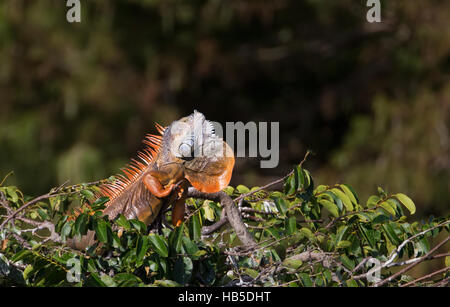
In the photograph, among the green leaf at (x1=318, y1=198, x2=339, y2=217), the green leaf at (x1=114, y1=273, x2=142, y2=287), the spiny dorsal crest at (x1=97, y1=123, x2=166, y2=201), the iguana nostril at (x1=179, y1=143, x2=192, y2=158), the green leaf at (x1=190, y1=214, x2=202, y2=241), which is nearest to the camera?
the green leaf at (x1=114, y1=273, x2=142, y2=287)

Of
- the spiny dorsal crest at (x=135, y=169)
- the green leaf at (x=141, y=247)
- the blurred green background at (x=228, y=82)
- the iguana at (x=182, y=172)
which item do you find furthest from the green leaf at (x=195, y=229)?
the blurred green background at (x=228, y=82)

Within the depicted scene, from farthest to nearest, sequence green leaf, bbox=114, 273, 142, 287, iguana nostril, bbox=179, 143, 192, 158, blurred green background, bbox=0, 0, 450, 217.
Result: blurred green background, bbox=0, 0, 450, 217 < iguana nostril, bbox=179, 143, 192, 158 < green leaf, bbox=114, 273, 142, 287

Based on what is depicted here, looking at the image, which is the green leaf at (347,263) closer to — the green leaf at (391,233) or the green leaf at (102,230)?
the green leaf at (391,233)

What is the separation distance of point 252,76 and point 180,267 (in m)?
5.29

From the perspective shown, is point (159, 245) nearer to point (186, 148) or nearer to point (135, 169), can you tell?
point (186, 148)

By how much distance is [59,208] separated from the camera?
1.87 m

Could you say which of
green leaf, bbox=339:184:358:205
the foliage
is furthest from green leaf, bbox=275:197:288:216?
green leaf, bbox=339:184:358:205

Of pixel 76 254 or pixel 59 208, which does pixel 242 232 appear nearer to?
pixel 76 254

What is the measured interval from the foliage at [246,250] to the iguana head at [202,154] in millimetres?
82

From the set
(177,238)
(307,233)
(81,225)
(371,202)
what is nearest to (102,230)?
(81,225)

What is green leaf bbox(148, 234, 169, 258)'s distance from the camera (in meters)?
1.37

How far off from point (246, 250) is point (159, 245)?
23 cm

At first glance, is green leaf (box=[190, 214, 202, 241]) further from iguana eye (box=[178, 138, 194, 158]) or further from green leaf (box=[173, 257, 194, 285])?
iguana eye (box=[178, 138, 194, 158])

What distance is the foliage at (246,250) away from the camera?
1.41 m
